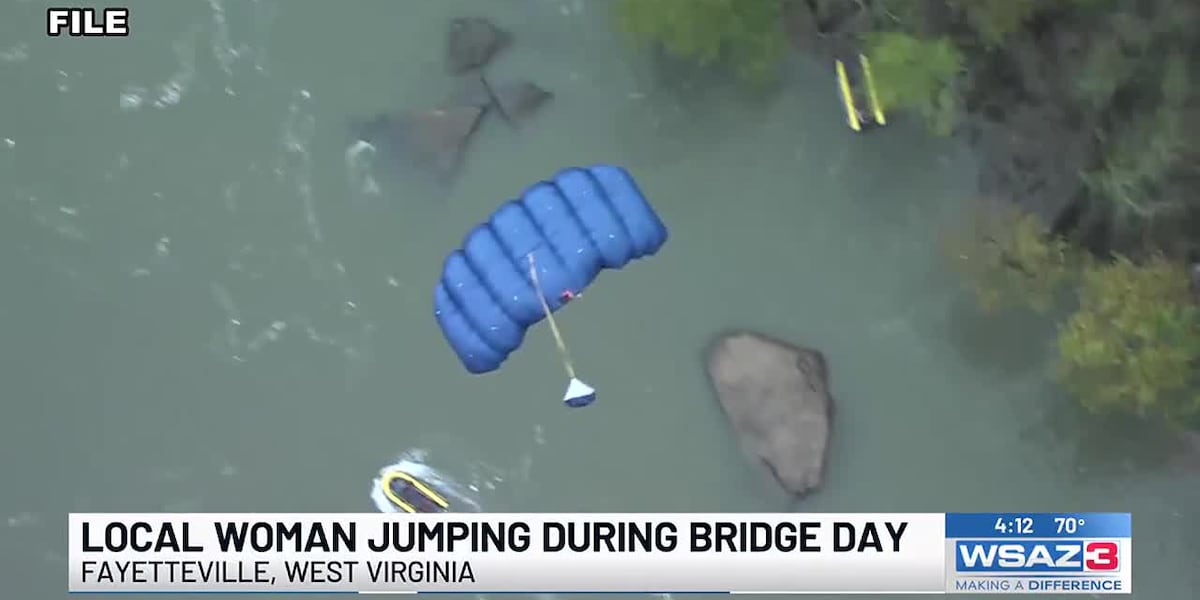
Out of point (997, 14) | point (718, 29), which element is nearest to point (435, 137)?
point (718, 29)

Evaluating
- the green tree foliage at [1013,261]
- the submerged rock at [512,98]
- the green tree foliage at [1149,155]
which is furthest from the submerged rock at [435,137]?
the green tree foliage at [1149,155]

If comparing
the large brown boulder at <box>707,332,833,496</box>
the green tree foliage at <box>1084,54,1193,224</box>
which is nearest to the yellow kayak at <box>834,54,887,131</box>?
the green tree foliage at <box>1084,54,1193,224</box>

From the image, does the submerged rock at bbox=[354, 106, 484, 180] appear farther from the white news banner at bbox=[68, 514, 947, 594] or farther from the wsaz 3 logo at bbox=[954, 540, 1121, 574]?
the wsaz 3 logo at bbox=[954, 540, 1121, 574]

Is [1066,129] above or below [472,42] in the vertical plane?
below

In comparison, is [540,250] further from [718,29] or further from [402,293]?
[718,29]

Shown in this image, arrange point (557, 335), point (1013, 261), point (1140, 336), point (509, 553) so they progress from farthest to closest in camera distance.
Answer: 1. point (509, 553)
2. point (557, 335)
3. point (1013, 261)
4. point (1140, 336)

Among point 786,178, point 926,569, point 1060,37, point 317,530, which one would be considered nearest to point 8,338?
point 317,530
